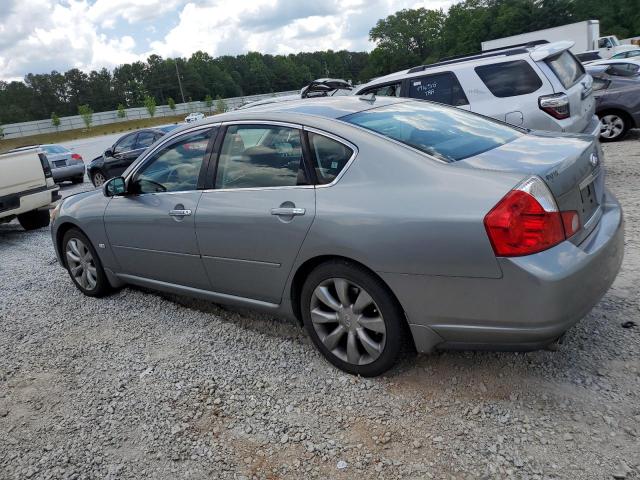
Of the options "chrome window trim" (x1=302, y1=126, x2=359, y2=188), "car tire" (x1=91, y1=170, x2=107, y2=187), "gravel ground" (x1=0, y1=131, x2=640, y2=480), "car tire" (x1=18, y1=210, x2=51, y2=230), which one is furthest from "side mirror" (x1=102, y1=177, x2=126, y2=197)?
"car tire" (x1=91, y1=170, x2=107, y2=187)

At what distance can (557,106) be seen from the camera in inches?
251

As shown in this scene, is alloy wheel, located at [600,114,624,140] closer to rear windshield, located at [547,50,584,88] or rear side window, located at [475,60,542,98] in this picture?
rear windshield, located at [547,50,584,88]

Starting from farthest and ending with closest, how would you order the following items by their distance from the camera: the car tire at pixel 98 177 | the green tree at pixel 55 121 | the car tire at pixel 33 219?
the green tree at pixel 55 121, the car tire at pixel 98 177, the car tire at pixel 33 219

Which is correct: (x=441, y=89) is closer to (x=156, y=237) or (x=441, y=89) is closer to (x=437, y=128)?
(x=437, y=128)

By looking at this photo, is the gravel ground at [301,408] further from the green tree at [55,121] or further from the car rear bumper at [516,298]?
the green tree at [55,121]

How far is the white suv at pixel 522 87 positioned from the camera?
649 centimetres

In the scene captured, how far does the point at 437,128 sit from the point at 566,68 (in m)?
4.68

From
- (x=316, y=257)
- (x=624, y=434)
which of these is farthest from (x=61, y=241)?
(x=624, y=434)

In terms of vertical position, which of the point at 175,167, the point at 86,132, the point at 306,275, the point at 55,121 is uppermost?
the point at 55,121

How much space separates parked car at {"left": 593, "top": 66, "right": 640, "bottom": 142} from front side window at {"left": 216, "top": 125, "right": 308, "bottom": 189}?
8.37 metres

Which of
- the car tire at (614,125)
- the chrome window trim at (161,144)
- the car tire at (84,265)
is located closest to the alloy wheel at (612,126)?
the car tire at (614,125)

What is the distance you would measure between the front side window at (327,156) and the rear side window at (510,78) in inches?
180

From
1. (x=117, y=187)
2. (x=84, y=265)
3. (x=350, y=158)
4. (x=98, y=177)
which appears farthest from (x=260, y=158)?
(x=98, y=177)

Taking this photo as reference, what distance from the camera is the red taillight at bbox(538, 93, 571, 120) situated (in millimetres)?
6391
